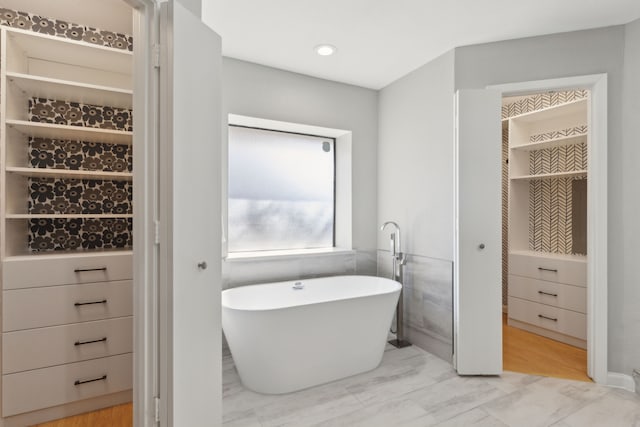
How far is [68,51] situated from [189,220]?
149 cm

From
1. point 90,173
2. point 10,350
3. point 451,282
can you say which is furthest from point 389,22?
point 10,350

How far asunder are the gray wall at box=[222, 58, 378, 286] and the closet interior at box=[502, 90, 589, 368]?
1517 millimetres

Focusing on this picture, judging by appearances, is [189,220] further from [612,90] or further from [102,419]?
[612,90]

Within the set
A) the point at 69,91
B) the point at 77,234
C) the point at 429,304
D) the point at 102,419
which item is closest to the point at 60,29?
the point at 69,91

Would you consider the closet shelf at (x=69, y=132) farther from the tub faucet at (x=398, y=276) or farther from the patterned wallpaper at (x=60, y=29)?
the tub faucet at (x=398, y=276)

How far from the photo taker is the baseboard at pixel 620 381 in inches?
86.9

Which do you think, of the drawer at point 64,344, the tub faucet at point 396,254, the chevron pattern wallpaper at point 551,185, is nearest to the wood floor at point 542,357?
the chevron pattern wallpaper at point 551,185

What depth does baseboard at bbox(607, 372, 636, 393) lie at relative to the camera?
2.21m

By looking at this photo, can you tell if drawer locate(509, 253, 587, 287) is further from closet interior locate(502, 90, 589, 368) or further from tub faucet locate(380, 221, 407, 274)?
tub faucet locate(380, 221, 407, 274)

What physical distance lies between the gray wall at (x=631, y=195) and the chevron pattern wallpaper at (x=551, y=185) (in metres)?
0.87

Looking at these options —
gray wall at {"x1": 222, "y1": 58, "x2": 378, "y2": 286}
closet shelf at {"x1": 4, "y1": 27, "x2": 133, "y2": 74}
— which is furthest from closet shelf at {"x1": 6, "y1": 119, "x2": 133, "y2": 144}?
gray wall at {"x1": 222, "y1": 58, "x2": 378, "y2": 286}

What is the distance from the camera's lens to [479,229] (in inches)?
95.7

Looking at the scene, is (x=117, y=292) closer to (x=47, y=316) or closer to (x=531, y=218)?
(x=47, y=316)

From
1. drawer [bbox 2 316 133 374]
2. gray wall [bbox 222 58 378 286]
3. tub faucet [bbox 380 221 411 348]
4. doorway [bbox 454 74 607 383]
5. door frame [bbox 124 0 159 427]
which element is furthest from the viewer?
tub faucet [bbox 380 221 411 348]
